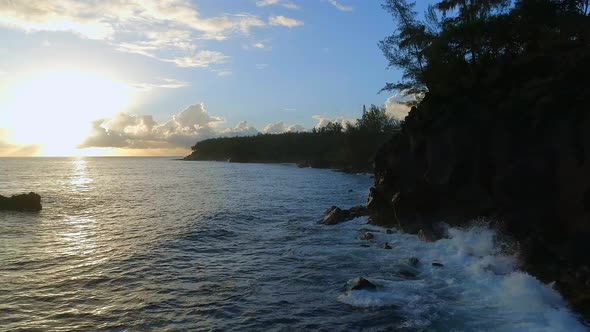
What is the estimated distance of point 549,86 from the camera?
23312mm

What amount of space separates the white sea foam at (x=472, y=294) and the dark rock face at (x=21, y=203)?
129ft

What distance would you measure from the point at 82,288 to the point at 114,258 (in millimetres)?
5458

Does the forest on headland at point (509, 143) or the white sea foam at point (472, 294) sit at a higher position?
the forest on headland at point (509, 143)

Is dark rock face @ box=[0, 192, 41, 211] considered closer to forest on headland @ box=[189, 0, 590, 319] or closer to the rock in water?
forest on headland @ box=[189, 0, 590, 319]

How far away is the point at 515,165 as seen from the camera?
77.5 ft

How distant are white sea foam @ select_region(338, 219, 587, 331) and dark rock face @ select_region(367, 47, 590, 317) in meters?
1.07

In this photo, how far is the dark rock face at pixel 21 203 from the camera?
45.5 meters

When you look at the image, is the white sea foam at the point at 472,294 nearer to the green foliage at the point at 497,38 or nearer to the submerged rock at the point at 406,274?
the submerged rock at the point at 406,274

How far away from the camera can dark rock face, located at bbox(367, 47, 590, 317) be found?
65.4 ft

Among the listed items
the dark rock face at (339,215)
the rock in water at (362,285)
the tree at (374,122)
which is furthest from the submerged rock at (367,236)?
the tree at (374,122)

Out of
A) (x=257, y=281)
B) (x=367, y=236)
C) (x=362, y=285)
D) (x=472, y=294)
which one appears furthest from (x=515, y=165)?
(x=257, y=281)

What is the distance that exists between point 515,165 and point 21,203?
46992 millimetres

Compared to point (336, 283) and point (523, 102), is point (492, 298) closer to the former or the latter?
point (336, 283)

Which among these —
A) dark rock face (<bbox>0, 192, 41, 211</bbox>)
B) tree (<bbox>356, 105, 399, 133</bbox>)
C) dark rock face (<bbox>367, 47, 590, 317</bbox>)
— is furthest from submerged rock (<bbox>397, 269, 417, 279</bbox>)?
tree (<bbox>356, 105, 399, 133</bbox>)
